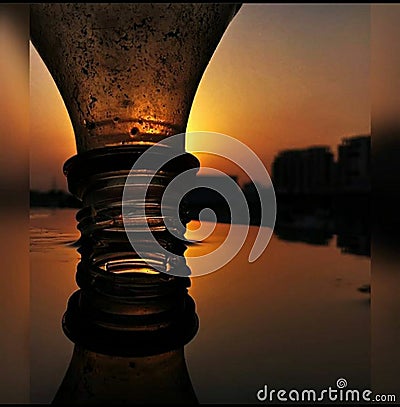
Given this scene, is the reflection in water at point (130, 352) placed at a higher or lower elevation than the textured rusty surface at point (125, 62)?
lower

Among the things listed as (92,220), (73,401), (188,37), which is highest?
(188,37)

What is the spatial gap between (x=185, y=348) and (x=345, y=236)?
3.03ft

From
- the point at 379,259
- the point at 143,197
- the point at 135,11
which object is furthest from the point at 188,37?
the point at 379,259

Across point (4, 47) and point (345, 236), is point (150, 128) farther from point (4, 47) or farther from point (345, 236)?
point (345, 236)

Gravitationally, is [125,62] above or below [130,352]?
above

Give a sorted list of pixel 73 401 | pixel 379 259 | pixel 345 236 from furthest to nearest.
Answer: pixel 345 236 → pixel 379 259 → pixel 73 401

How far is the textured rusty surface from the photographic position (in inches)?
15.2

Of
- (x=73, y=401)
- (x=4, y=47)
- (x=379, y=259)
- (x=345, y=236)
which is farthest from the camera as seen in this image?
(x=345, y=236)

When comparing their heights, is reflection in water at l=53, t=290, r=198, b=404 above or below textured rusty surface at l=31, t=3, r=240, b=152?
below

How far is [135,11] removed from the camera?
1.24 feet

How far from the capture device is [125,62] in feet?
1.27

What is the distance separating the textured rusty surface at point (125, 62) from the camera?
385 millimetres

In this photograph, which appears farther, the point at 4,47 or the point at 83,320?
the point at 4,47

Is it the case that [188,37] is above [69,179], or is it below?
above
